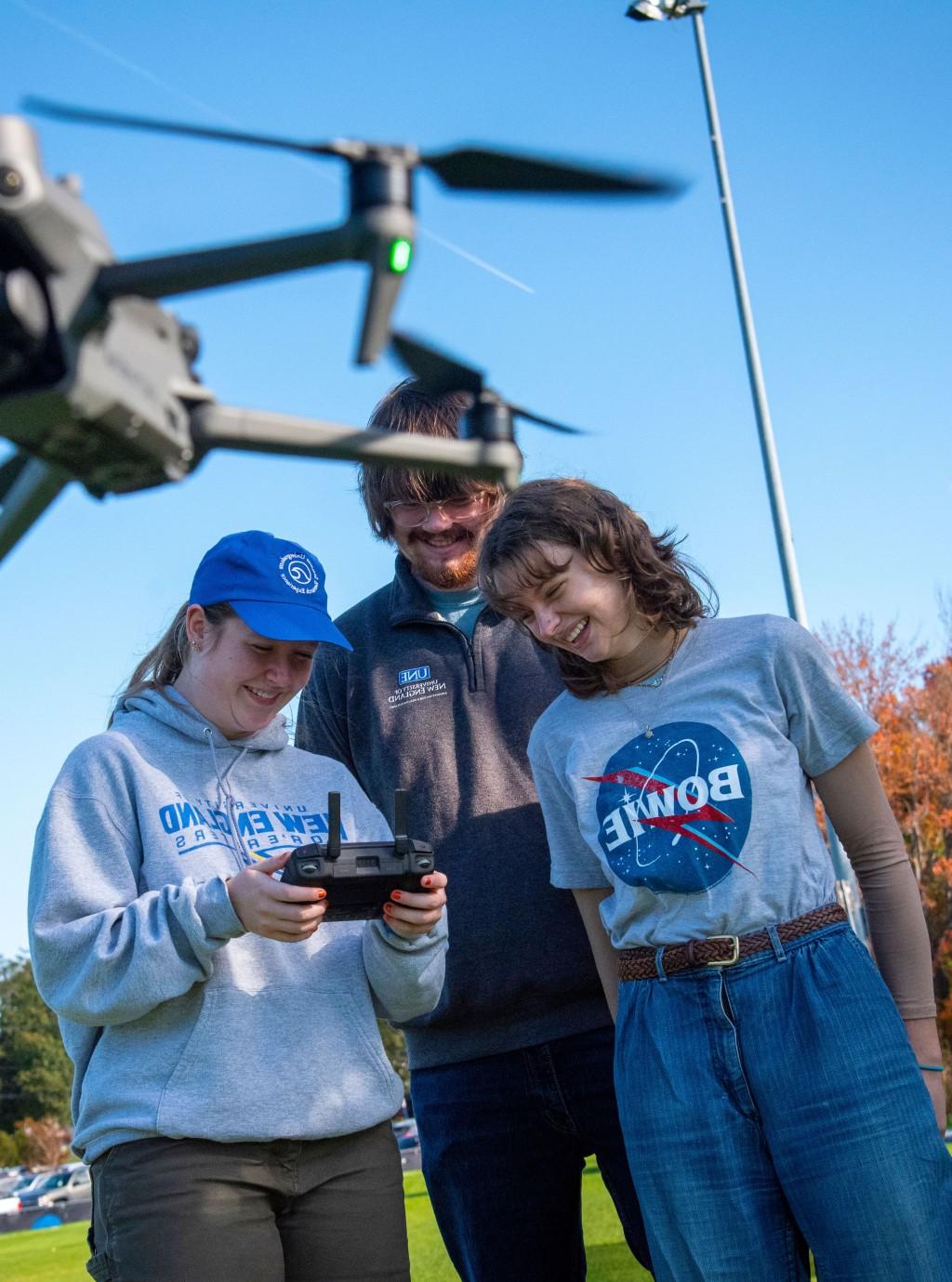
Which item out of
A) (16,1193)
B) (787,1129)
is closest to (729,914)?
(787,1129)

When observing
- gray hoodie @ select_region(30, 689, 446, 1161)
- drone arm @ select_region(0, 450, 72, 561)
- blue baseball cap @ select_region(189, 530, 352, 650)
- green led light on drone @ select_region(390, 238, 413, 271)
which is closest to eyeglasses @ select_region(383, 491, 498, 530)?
blue baseball cap @ select_region(189, 530, 352, 650)

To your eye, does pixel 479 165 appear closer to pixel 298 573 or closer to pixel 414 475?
pixel 298 573

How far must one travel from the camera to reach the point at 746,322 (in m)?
14.3

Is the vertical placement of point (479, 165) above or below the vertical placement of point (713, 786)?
above

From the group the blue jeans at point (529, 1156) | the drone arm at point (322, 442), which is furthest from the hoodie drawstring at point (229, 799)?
the drone arm at point (322, 442)

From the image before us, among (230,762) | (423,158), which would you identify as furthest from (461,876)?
(423,158)

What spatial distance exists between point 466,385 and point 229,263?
0.52 m

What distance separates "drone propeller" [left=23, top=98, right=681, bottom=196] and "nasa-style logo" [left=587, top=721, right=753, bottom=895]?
1427 mm

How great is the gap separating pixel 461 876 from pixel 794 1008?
109 centimetres

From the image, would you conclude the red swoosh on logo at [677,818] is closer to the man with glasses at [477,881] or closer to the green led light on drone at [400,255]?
the man with glasses at [477,881]

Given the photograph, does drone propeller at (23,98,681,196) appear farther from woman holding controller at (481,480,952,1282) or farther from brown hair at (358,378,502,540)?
brown hair at (358,378,502,540)

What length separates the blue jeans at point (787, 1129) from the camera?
91.0 inches

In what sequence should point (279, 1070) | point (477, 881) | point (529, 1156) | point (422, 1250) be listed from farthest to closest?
point (422, 1250), point (477, 881), point (529, 1156), point (279, 1070)

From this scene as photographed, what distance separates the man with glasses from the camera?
10.3 ft
